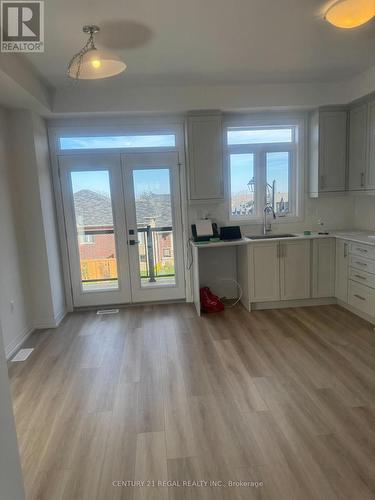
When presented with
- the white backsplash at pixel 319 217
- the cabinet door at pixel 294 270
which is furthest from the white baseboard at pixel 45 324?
the cabinet door at pixel 294 270

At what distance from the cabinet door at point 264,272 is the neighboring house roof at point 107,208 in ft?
4.20

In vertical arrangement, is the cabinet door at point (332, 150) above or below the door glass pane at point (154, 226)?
above

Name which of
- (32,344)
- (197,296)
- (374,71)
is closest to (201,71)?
(374,71)

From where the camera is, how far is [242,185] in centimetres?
441

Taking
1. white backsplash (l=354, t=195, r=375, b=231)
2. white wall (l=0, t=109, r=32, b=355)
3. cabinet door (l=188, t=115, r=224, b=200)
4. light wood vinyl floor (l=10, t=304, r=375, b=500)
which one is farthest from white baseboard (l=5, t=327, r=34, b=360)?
white backsplash (l=354, t=195, r=375, b=231)

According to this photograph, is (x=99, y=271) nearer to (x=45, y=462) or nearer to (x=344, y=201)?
(x=45, y=462)

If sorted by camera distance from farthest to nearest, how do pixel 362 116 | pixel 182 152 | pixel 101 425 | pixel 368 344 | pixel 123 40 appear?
1. pixel 182 152
2. pixel 362 116
3. pixel 368 344
4. pixel 123 40
5. pixel 101 425

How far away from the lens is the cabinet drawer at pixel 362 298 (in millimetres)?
3459

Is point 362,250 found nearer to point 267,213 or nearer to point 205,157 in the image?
point 267,213

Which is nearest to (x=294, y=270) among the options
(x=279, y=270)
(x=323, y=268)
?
(x=279, y=270)

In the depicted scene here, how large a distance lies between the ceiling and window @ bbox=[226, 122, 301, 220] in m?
0.75

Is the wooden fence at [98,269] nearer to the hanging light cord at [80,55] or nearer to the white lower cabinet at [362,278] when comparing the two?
the hanging light cord at [80,55]

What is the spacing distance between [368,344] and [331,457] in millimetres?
1610

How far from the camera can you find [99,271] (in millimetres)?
4383
